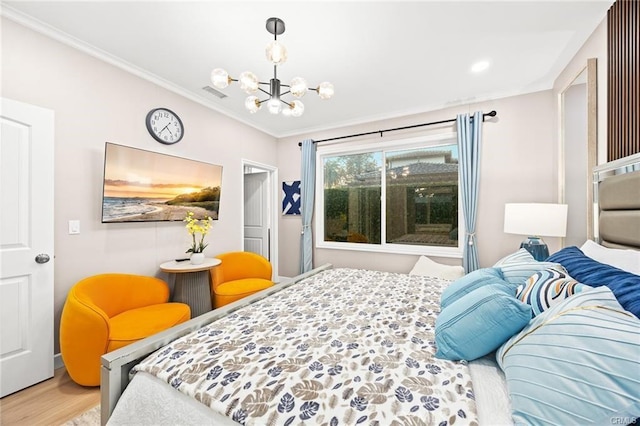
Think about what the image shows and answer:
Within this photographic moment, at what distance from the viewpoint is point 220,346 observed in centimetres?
125

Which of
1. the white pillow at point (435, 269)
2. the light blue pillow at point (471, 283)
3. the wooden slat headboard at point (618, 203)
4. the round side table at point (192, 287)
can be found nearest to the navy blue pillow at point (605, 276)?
the wooden slat headboard at point (618, 203)

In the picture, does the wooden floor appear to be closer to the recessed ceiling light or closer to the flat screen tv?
the flat screen tv

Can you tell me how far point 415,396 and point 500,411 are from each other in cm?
27

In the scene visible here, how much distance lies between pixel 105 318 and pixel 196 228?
4.16 ft

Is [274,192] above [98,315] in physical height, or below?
above

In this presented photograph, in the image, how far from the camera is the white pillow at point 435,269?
3.17 meters

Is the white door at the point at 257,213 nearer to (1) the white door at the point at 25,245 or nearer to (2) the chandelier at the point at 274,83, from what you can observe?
(2) the chandelier at the point at 274,83

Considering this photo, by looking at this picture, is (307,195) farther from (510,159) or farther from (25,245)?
(25,245)

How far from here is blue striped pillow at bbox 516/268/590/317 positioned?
1107 mm

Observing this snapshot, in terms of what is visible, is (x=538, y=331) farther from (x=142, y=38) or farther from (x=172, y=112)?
(x=172, y=112)

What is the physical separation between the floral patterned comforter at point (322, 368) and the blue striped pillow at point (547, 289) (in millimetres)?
464

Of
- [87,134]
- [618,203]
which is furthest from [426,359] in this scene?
[87,134]

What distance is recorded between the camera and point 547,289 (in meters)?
1.18

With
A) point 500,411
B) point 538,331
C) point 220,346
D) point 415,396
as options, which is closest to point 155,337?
point 220,346
